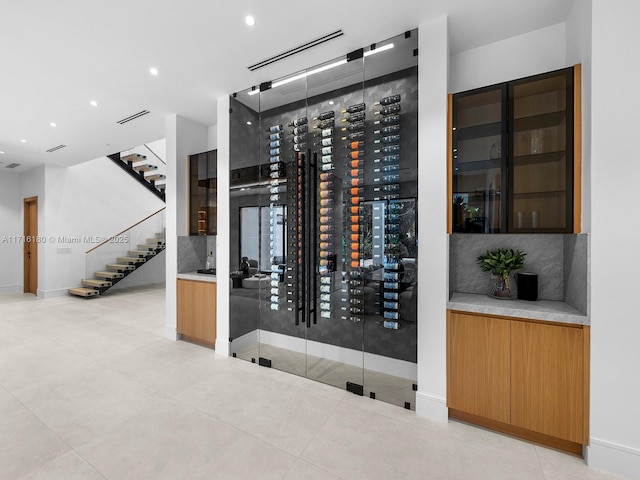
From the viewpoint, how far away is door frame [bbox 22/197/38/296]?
7414 millimetres

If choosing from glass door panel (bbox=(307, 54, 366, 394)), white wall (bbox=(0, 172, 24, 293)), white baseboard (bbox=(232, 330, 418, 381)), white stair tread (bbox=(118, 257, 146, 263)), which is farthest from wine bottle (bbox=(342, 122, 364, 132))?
white wall (bbox=(0, 172, 24, 293))

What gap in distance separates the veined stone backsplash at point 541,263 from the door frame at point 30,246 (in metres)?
9.60

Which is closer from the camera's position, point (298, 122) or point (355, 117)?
point (355, 117)

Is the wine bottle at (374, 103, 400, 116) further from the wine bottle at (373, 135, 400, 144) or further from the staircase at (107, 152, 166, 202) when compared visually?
the staircase at (107, 152, 166, 202)

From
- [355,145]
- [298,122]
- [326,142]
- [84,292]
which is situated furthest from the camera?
[84,292]

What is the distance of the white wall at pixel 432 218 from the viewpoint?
7.61 feet

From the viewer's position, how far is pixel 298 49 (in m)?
2.75

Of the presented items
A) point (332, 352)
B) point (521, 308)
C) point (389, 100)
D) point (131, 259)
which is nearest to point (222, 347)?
point (332, 352)

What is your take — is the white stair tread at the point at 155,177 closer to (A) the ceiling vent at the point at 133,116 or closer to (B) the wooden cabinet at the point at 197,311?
(A) the ceiling vent at the point at 133,116

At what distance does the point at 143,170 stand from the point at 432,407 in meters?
10.1

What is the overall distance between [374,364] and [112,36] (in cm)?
388

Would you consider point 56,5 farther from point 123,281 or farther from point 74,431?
point 123,281

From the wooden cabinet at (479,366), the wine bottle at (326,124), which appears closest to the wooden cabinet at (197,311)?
the wine bottle at (326,124)
